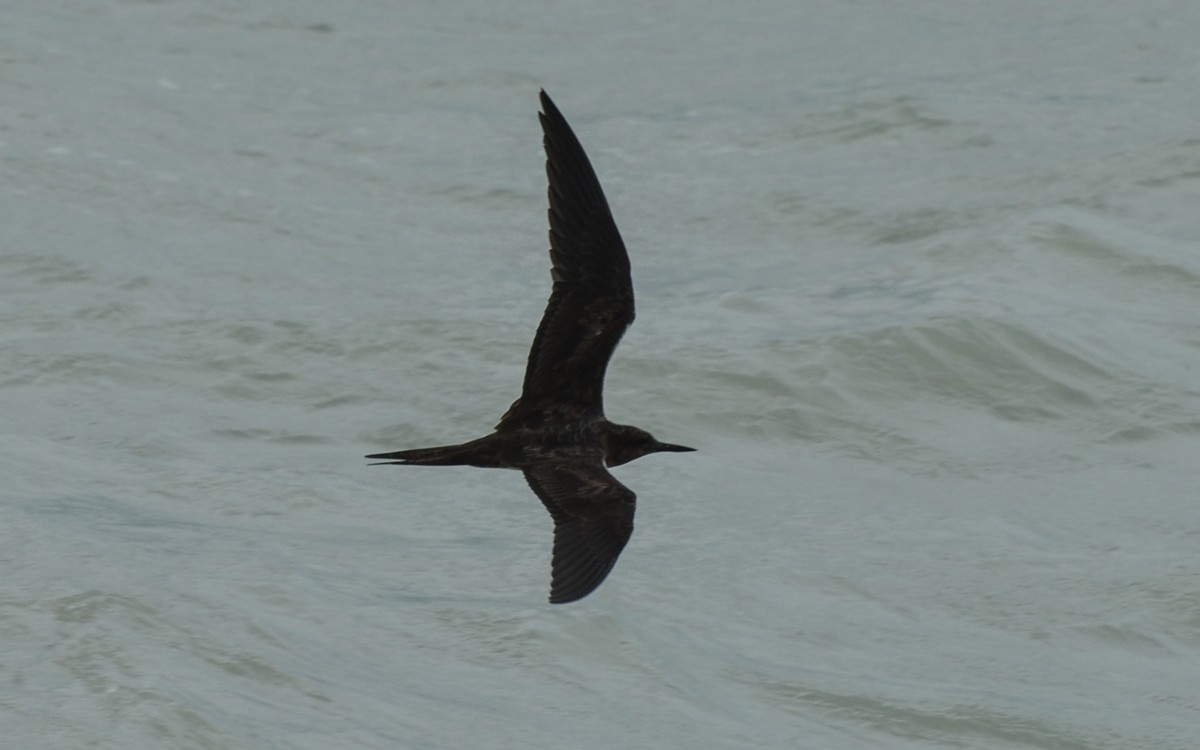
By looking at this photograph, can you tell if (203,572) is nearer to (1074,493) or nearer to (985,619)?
(985,619)

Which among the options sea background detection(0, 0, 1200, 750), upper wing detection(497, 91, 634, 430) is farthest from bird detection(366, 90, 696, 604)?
sea background detection(0, 0, 1200, 750)

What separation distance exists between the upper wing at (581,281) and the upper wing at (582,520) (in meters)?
0.31

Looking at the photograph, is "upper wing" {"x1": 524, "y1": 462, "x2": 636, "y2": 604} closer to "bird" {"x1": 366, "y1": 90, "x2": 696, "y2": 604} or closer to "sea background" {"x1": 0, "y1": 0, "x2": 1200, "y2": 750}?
"bird" {"x1": 366, "y1": 90, "x2": 696, "y2": 604}

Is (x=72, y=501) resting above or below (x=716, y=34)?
below

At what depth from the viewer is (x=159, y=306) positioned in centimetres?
1334

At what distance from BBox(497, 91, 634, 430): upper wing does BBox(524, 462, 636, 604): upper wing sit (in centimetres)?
31

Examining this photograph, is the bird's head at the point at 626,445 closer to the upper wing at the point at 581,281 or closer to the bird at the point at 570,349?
the bird at the point at 570,349

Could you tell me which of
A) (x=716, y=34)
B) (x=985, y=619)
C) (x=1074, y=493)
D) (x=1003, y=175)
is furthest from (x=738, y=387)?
(x=716, y=34)

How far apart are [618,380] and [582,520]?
548 centimetres

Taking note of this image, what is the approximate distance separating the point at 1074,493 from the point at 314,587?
14.3 feet

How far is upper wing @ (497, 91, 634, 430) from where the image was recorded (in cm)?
778

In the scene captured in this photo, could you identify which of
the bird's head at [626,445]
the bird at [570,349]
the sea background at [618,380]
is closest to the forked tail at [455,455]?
the bird at [570,349]

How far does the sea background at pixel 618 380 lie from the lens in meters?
8.83

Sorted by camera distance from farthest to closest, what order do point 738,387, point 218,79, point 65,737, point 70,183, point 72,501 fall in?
point 218,79
point 70,183
point 738,387
point 72,501
point 65,737
